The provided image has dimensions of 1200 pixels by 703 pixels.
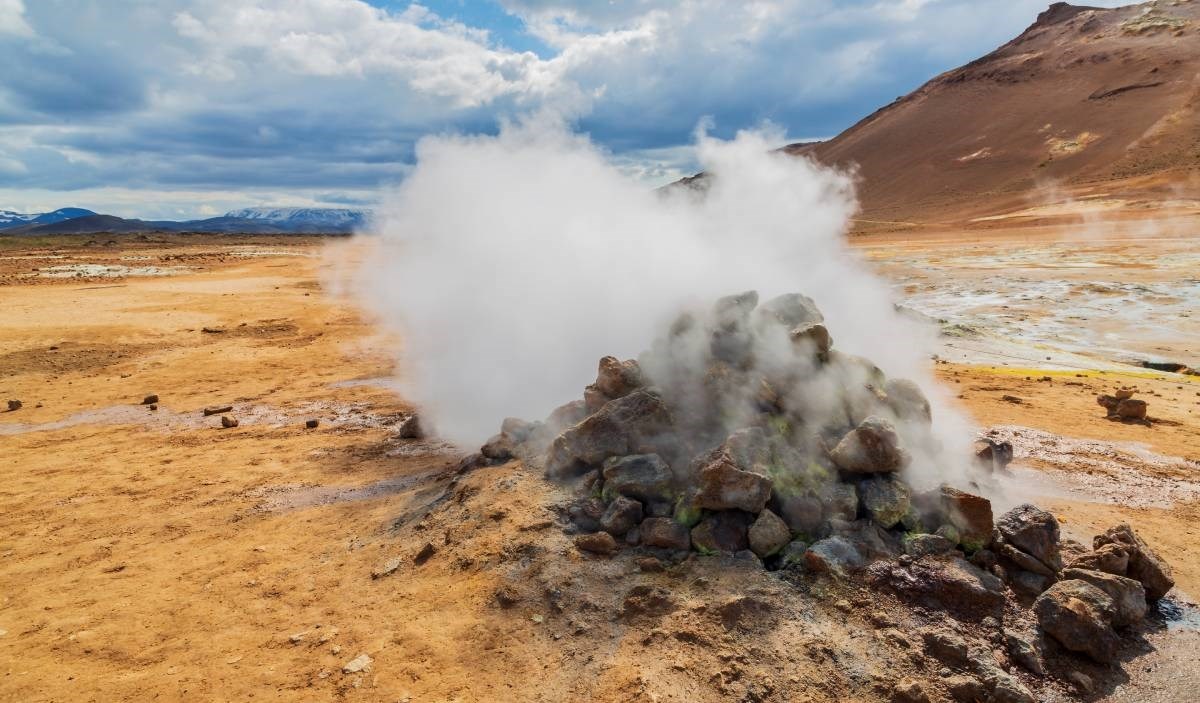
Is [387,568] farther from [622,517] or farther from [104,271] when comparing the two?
[104,271]

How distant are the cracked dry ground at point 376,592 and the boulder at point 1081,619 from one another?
0.69 feet

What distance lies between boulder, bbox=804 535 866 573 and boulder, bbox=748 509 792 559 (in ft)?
0.58

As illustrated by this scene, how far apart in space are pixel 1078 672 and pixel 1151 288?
17606 mm

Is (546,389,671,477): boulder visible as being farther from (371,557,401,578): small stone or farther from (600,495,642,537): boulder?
(371,557,401,578): small stone

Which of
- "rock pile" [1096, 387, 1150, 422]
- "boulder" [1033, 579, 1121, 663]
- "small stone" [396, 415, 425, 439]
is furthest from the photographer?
"rock pile" [1096, 387, 1150, 422]

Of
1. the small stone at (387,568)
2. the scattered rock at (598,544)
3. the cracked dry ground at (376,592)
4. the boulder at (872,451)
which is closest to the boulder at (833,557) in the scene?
the cracked dry ground at (376,592)

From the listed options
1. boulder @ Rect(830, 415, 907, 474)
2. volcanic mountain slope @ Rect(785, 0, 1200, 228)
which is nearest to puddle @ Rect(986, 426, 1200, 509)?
boulder @ Rect(830, 415, 907, 474)

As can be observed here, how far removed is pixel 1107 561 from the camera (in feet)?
12.8

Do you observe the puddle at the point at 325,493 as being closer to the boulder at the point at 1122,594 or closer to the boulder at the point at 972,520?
the boulder at the point at 972,520

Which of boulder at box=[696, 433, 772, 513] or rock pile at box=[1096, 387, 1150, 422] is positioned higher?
boulder at box=[696, 433, 772, 513]

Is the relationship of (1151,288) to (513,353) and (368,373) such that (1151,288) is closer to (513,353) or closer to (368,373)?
(513,353)

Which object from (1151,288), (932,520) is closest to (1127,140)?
(1151,288)

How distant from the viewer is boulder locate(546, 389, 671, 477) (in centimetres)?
473

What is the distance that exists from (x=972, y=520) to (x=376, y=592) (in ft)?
12.2
